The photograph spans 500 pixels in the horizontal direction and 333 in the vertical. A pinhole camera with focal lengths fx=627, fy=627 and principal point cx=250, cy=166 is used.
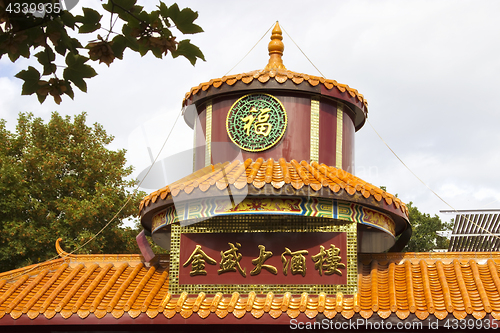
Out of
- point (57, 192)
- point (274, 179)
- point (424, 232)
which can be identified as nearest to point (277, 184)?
point (274, 179)

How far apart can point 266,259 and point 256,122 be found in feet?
7.86

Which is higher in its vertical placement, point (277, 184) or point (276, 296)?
point (277, 184)

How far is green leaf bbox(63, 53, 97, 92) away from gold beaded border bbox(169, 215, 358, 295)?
14.5 feet

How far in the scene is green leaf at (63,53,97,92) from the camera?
4.29 metres

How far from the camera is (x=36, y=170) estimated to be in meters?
17.5

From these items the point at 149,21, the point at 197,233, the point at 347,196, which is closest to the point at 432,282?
the point at 347,196

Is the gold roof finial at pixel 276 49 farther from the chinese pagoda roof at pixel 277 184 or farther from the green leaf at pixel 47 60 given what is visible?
the green leaf at pixel 47 60

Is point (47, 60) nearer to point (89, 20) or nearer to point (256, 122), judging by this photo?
point (89, 20)

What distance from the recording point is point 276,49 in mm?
10727

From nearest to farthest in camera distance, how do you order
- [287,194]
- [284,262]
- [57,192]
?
[287,194] → [284,262] → [57,192]

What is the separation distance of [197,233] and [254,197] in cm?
99

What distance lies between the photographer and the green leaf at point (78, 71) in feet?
14.1

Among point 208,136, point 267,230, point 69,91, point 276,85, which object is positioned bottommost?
point 267,230

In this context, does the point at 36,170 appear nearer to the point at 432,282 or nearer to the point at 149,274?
the point at 149,274
